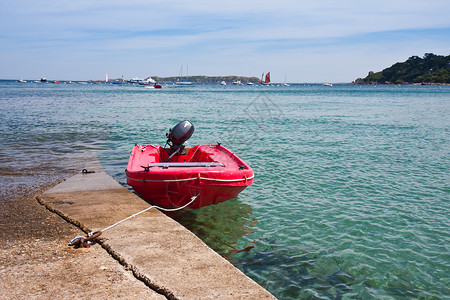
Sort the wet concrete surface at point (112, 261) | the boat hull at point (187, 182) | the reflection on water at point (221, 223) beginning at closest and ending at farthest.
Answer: the wet concrete surface at point (112, 261) < the reflection on water at point (221, 223) < the boat hull at point (187, 182)

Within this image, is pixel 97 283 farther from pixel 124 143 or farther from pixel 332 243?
pixel 124 143

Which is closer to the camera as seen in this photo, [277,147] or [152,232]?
[152,232]

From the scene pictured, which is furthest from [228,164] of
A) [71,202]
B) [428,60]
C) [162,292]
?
[428,60]

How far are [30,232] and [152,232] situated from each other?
1798 millimetres

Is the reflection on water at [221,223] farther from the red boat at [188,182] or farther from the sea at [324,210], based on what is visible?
the red boat at [188,182]

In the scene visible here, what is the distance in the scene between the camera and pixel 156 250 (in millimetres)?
4570

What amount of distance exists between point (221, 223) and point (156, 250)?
298cm

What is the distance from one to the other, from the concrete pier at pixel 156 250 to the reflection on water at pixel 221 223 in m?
1.15

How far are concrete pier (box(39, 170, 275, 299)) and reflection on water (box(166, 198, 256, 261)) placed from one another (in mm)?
1151

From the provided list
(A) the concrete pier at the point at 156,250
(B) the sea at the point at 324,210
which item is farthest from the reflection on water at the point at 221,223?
(A) the concrete pier at the point at 156,250

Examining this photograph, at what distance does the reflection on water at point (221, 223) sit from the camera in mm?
6461

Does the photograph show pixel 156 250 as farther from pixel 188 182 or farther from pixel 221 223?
pixel 221 223

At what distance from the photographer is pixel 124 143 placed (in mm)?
16750

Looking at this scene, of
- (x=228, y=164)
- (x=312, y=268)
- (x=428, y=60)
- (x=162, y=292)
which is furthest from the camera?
(x=428, y=60)
